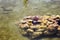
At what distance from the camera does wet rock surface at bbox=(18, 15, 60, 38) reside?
38.3 inches

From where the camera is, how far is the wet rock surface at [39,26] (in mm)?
972

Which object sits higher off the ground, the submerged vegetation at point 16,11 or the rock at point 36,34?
the submerged vegetation at point 16,11

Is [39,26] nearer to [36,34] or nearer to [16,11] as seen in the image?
[36,34]

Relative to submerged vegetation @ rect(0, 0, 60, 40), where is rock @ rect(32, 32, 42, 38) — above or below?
below

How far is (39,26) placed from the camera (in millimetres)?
1011

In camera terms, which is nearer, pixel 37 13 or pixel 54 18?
pixel 54 18

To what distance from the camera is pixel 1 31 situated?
1.02 metres

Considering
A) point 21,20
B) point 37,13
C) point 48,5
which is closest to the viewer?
point 21,20

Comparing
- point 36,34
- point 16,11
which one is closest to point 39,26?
point 36,34

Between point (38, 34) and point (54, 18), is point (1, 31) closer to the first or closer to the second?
point (38, 34)

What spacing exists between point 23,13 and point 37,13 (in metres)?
0.10

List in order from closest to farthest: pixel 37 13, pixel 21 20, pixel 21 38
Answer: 1. pixel 21 38
2. pixel 21 20
3. pixel 37 13

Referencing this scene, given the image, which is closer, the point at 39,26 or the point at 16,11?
the point at 39,26

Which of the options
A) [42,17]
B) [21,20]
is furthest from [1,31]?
[42,17]
